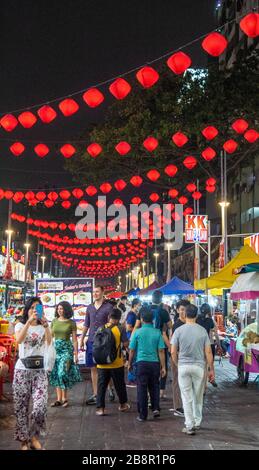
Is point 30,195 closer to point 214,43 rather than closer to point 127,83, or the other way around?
point 127,83

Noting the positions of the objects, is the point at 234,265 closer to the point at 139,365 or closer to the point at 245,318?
the point at 245,318

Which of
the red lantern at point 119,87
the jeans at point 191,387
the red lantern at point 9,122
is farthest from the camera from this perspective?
the red lantern at point 9,122

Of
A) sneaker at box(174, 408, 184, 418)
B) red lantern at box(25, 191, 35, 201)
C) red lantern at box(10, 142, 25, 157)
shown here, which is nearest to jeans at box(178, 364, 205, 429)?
sneaker at box(174, 408, 184, 418)

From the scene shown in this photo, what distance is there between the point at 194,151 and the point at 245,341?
1707 cm

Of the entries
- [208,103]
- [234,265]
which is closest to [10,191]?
[208,103]

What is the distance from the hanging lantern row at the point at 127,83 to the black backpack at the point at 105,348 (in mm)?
5117

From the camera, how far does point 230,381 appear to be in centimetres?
1489

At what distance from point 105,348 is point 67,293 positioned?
664 cm

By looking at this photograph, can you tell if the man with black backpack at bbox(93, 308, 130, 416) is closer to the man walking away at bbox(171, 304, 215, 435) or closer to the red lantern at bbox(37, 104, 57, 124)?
the man walking away at bbox(171, 304, 215, 435)

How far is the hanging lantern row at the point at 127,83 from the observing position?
10.7 metres

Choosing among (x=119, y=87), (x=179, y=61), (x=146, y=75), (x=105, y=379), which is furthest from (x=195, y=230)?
(x=105, y=379)

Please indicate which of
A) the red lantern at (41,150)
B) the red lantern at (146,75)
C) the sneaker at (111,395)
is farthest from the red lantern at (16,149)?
the sneaker at (111,395)

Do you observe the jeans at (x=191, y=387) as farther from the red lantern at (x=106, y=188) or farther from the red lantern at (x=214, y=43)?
the red lantern at (x=106, y=188)
